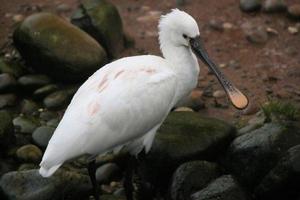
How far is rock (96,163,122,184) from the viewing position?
6.92 meters

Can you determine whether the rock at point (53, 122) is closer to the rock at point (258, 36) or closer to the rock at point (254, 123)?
the rock at point (254, 123)

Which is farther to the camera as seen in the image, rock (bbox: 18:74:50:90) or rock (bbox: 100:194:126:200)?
rock (bbox: 18:74:50:90)

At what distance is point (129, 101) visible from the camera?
5844mm

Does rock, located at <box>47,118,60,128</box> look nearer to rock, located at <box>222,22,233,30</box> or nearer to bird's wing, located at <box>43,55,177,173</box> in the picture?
bird's wing, located at <box>43,55,177,173</box>

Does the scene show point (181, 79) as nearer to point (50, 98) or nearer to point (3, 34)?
point (50, 98)

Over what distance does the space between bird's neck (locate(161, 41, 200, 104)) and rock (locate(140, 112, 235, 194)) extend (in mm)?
442

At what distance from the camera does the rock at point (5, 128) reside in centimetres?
710

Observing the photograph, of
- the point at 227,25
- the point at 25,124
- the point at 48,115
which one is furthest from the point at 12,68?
the point at 227,25

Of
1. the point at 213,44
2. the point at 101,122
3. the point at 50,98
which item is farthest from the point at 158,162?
the point at 213,44

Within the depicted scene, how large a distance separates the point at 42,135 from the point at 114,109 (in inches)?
68.3

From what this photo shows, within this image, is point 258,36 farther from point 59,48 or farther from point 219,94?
point 59,48

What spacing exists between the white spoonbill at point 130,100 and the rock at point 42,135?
1202 millimetres

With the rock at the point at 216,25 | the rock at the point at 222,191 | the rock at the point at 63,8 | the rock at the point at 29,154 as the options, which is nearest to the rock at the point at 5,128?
the rock at the point at 29,154

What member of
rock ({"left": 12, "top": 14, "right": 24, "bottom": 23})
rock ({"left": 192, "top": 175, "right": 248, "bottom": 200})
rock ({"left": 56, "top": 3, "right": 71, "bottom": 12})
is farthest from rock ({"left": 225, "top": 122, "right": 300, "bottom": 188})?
rock ({"left": 12, "top": 14, "right": 24, "bottom": 23})
